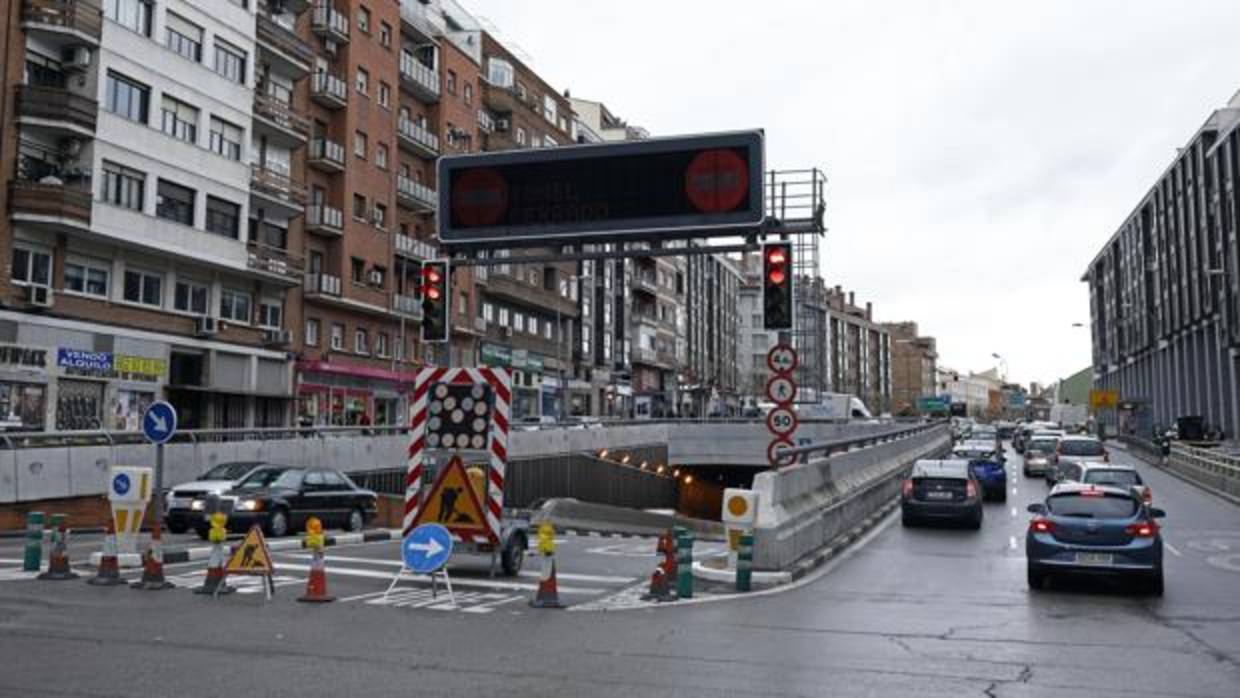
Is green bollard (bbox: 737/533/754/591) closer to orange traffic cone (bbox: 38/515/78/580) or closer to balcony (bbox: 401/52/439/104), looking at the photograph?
orange traffic cone (bbox: 38/515/78/580)

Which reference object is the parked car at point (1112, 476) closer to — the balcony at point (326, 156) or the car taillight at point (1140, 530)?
the car taillight at point (1140, 530)

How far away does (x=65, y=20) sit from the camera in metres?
32.2

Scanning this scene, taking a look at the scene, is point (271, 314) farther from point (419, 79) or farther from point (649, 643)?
point (649, 643)

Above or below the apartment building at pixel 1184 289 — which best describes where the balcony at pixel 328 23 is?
above

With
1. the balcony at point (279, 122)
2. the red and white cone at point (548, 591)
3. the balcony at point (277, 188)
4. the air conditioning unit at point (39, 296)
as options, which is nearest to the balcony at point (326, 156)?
the balcony at point (279, 122)

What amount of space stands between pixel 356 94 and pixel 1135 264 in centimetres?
7289

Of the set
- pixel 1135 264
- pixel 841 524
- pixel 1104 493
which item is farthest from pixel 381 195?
pixel 1135 264

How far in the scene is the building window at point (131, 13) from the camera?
34344 mm

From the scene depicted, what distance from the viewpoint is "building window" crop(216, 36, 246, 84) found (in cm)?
3981

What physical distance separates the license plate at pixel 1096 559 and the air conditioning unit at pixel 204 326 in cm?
3209

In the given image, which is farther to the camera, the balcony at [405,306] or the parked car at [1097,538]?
the balcony at [405,306]

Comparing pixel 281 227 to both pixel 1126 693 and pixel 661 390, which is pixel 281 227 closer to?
pixel 1126 693

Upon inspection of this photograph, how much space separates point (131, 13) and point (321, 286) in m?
13.8

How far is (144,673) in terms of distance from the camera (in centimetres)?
852
